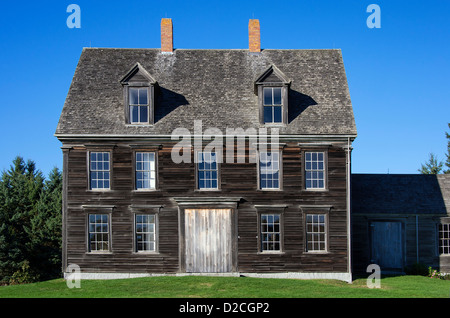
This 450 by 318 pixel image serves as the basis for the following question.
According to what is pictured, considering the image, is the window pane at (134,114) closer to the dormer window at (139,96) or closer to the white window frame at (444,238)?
the dormer window at (139,96)

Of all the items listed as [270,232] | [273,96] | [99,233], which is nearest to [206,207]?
[270,232]

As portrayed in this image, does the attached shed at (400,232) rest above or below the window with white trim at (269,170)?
below

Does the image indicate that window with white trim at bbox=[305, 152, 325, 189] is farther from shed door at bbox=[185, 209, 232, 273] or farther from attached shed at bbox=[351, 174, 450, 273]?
attached shed at bbox=[351, 174, 450, 273]

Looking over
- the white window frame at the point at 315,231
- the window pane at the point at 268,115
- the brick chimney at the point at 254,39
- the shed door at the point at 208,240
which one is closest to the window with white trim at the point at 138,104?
the shed door at the point at 208,240

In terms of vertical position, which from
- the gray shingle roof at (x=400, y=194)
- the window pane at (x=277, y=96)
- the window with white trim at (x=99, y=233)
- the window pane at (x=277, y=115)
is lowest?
the window with white trim at (x=99, y=233)

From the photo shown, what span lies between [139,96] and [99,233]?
7.17 m

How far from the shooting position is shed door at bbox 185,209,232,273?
25.3m

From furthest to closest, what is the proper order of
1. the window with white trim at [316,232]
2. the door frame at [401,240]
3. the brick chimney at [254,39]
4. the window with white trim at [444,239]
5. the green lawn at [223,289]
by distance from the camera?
the brick chimney at [254,39]
the window with white trim at [444,239]
the door frame at [401,240]
the window with white trim at [316,232]
the green lawn at [223,289]

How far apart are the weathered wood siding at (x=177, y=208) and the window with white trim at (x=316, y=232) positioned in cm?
32

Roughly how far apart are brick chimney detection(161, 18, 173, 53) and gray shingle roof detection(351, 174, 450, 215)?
44.4ft

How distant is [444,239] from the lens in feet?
96.5

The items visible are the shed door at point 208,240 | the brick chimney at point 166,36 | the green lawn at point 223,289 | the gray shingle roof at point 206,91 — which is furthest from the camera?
the brick chimney at point 166,36

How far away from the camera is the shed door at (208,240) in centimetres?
2527

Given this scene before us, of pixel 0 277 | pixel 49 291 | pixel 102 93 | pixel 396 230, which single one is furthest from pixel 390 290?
pixel 0 277
